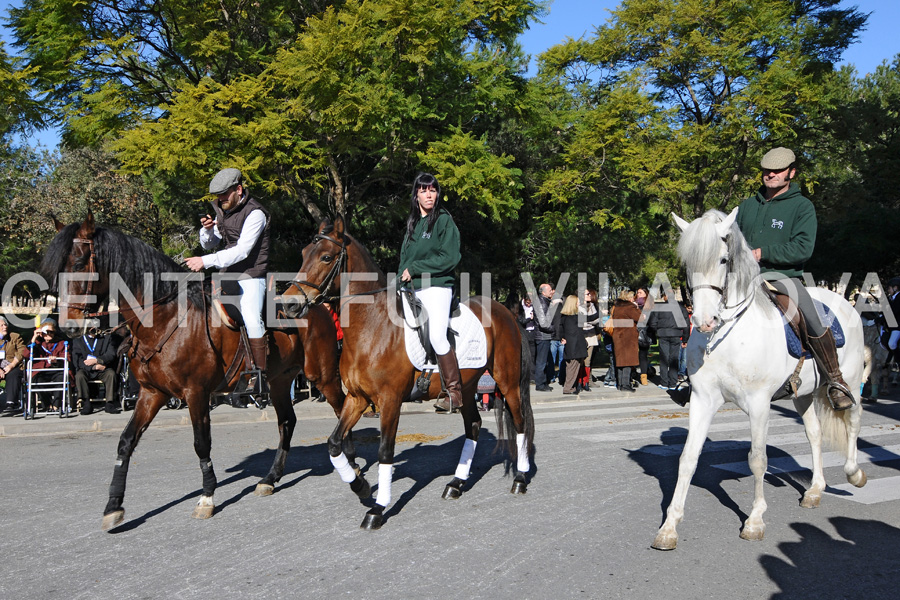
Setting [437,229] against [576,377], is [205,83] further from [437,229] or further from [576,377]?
[437,229]

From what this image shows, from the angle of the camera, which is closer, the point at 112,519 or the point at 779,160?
the point at 112,519

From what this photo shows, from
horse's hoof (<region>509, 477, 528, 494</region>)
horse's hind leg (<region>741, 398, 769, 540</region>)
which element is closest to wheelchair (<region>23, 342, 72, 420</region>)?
horse's hoof (<region>509, 477, 528, 494</region>)

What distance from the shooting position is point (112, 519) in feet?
19.4

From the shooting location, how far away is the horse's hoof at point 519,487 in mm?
6965

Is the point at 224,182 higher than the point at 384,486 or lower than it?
higher

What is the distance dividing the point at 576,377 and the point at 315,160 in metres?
7.54

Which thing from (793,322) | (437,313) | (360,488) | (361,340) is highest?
(437,313)

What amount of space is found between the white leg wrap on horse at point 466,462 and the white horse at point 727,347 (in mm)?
2126

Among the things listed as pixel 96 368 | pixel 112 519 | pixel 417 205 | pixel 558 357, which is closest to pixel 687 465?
pixel 417 205

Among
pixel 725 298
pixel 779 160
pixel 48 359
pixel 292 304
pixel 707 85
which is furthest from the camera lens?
pixel 707 85

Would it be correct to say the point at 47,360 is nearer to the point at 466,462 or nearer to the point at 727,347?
the point at 466,462

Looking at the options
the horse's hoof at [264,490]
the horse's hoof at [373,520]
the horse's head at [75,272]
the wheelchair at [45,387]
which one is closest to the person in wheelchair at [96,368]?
the wheelchair at [45,387]

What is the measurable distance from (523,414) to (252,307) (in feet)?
9.55

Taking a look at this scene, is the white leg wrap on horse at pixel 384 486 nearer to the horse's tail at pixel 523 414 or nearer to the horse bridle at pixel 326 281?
the horse bridle at pixel 326 281
